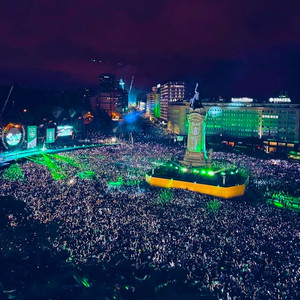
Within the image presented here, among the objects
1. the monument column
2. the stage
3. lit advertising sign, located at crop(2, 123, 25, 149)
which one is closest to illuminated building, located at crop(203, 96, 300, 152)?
the monument column

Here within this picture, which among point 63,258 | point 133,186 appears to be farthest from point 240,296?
point 133,186

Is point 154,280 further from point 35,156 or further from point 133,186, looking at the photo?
point 35,156

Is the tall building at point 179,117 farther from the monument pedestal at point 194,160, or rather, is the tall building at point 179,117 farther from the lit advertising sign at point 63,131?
the monument pedestal at point 194,160

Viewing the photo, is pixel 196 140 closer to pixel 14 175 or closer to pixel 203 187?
pixel 203 187

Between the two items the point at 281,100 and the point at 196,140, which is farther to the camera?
the point at 281,100

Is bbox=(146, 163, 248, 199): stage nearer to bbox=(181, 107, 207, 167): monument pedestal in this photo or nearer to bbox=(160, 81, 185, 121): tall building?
bbox=(181, 107, 207, 167): monument pedestal

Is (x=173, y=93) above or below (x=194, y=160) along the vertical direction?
above

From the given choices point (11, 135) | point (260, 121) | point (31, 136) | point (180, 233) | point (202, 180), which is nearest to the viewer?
point (180, 233)

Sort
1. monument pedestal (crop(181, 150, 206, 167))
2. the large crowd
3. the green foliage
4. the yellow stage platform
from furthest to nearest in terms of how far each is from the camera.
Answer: monument pedestal (crop(181, 150, 206, 167)) < the green foliage < the yellow stage platform < the large crowd

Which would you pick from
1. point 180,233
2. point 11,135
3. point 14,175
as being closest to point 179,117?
point 11,135

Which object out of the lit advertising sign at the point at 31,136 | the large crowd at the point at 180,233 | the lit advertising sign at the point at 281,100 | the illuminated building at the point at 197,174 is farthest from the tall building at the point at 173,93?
the large crowd at the point at 180,233
